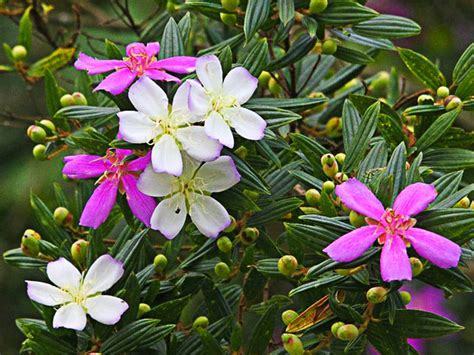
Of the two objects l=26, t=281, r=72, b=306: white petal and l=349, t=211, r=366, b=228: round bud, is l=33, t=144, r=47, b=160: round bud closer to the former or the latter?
l=26, t=281, r=72, b=306: white petal

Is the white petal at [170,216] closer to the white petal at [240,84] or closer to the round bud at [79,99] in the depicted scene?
the white petal at [240,84]

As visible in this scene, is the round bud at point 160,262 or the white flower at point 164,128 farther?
the round bud at point 160,262

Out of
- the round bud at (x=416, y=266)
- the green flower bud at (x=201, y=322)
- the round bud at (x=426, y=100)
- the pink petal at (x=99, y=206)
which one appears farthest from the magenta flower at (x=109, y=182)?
the round bud at (x=426, y=100)

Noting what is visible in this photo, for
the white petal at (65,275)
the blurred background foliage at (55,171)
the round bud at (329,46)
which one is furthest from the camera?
the blurred background foliage at (55,171)

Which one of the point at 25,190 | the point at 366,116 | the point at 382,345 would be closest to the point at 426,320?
the point at 382,345

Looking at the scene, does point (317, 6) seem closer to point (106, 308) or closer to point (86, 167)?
point (86, 167)

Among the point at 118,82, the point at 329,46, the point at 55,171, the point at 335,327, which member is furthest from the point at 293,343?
the point at 55,171

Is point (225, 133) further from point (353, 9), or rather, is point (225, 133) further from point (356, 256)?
point (353, 9)
